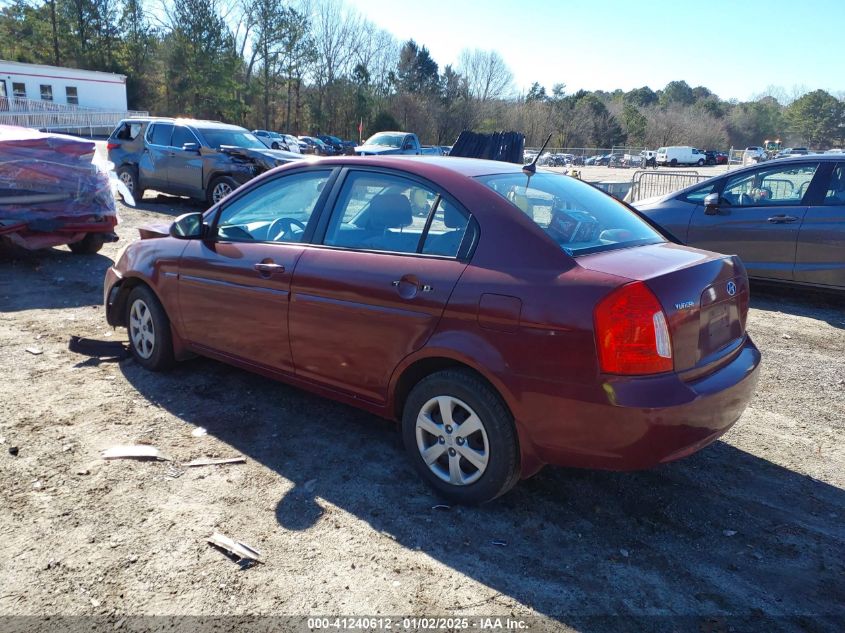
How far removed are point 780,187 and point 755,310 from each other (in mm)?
1516

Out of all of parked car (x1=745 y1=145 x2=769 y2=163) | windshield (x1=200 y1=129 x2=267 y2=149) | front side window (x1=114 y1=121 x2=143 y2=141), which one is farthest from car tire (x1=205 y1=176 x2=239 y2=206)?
parked car (x1=745 y1=145 x2=769 y2=163)

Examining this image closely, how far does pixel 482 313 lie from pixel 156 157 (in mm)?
13040

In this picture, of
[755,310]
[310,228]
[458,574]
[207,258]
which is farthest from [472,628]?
[755,310]

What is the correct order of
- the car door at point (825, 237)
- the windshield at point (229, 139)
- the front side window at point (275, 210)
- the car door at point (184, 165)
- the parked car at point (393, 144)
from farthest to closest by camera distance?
the parked car at point (393, 144) < the windshield at point (229, 139) < the car door at point (184, 165) < the car door at point (825, 237) < the front side window at point (275, 210)

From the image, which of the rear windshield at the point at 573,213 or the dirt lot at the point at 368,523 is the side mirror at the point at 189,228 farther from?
the rear windshield at the point at 573,213

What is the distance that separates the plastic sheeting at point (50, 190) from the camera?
8.23m

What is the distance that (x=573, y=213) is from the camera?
3529 mm

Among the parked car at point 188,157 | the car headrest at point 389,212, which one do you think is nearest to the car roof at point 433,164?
the car headrest at point 389,212

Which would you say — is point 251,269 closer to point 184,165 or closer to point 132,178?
point 184,165

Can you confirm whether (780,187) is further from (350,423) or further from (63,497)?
(63,497)

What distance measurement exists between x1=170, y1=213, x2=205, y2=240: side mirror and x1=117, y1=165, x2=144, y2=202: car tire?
443 inches

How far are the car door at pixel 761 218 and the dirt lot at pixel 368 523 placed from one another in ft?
10.4

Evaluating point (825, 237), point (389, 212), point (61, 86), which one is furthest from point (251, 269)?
point (61, 86)

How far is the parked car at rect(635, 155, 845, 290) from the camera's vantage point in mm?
7141
